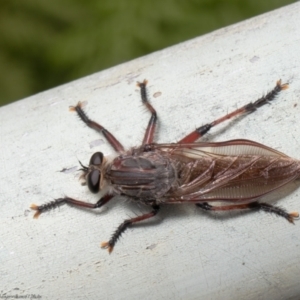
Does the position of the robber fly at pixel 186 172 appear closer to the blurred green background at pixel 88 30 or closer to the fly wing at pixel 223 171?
the fly wing at pixel 223 171


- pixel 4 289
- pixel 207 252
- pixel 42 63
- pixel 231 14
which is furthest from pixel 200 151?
pixel 42 63

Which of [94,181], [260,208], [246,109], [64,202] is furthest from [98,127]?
[260,208]

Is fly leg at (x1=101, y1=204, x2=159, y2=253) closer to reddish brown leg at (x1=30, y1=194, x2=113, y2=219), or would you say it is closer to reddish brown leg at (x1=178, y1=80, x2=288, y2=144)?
reddish brown leg at (x1=30, y1=194, x2=113, y2=219)

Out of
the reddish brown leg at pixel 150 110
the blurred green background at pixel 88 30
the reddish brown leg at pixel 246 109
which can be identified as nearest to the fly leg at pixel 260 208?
the reddish brown leg at pixel 246 109

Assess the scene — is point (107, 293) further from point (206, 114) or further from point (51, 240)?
point (206, 114)

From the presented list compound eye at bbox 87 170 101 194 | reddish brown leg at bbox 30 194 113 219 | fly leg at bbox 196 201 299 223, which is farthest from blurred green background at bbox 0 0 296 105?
fly leg at bbox 196 201 299 223

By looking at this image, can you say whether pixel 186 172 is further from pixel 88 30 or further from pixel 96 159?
pixel 88 30
